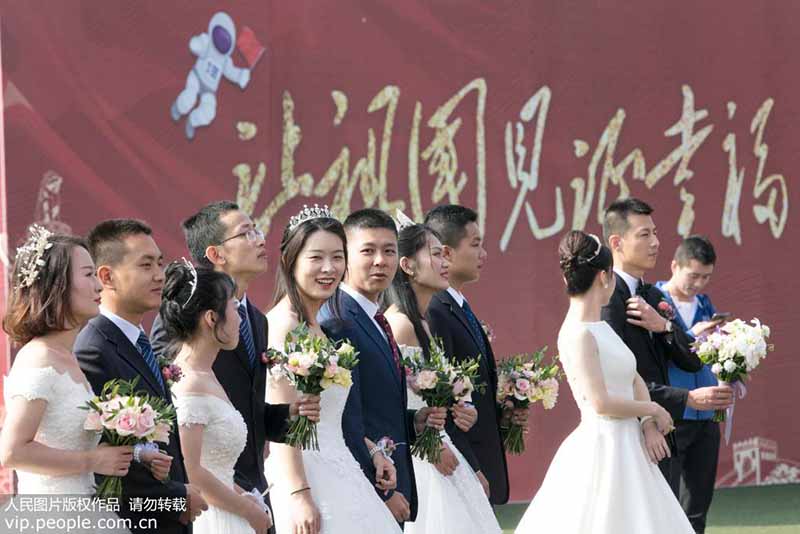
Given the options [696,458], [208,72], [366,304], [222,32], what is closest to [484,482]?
[366,304]

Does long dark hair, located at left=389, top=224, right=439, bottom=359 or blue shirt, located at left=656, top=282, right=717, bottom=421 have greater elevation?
long dark hair, located at left=389, top=224, right=439, bottom=359

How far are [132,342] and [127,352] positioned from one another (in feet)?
0.14

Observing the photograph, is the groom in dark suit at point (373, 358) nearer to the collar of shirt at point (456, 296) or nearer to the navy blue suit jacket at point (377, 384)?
the navy blue suit jacket at point (377, 384)

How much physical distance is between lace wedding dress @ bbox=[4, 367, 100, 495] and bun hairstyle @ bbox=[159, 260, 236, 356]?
0.56 metres

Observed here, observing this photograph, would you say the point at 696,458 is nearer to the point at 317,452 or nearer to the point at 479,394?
the point at 479,394

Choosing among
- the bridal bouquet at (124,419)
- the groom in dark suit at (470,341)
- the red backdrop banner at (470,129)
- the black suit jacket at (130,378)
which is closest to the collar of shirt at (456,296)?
the groom in dark suit at (470,341)

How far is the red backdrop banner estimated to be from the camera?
769 cm

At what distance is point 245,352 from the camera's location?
471 cm

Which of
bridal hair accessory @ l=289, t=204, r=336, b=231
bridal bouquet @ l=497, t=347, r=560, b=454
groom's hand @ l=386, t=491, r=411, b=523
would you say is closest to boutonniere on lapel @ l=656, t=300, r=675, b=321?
bridal bouquet @ l=497, t=347, r=560, b=454

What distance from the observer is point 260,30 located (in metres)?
8.43

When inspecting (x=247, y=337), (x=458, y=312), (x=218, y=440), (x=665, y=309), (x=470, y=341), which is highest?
(x=665, y=309)

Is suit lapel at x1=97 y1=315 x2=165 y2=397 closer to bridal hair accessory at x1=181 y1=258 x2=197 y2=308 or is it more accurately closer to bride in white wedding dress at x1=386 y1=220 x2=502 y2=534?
bridal hair accessory at x1=181 y1=258 x2=197 y2=308

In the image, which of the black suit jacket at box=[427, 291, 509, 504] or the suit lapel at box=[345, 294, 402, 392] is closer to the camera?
the suit lapel at box=[345, 294, 402, 392]

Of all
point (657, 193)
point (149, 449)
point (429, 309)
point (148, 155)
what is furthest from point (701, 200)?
point (149, 449)
